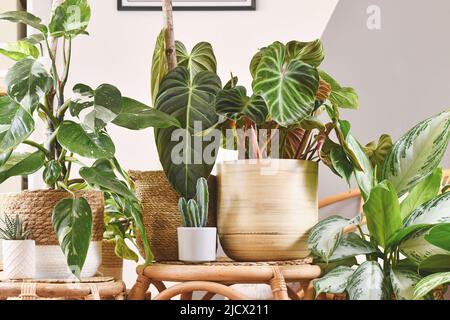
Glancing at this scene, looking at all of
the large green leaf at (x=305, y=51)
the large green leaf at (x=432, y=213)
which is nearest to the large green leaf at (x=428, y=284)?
the large green leaf at (x=432, y=213)

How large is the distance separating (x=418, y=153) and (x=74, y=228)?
0.73 m

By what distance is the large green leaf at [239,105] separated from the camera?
126 centimetres

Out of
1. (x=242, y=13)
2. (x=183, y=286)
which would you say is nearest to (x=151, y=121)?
(x=183, y=286)

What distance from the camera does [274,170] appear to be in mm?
1266

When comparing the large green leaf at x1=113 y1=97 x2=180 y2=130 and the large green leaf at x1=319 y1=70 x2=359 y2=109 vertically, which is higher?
the large green leaf at x1=319 y1=70 x2=359 y2=109

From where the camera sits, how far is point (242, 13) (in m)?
2.25

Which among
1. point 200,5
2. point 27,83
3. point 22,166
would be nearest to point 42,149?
point 22,166

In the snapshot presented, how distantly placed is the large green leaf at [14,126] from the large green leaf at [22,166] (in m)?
0.08

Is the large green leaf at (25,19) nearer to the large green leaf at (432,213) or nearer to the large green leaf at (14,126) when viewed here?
the large green leaf at (14,126)


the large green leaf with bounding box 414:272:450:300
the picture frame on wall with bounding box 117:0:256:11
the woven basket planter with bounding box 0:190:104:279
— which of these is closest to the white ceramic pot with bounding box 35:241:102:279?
the woven basket planter with bounding box 0:190:104:279

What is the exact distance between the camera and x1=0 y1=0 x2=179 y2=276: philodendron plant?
3.70ft

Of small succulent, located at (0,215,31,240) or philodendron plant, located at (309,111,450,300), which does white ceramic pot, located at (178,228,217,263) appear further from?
small succulent, located at (0,215,31,240)

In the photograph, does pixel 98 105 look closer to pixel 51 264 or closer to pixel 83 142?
pixel 83 142
